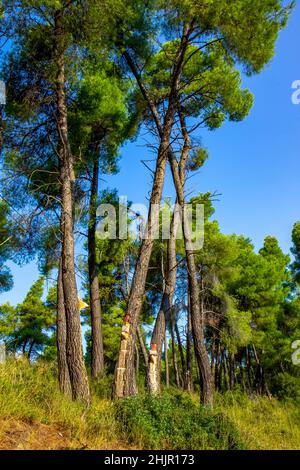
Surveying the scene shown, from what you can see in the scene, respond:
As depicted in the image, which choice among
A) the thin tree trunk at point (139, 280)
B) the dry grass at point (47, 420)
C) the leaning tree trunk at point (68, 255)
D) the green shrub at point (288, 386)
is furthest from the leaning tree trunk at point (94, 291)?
the green shrub at point (288, 386)

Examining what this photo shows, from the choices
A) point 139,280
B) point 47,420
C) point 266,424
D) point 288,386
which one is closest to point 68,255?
point 139,280

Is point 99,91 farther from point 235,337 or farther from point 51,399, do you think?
point 235,337

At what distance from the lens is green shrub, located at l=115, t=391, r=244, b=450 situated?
5469 mm

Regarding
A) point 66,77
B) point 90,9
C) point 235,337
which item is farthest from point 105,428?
point 235,337

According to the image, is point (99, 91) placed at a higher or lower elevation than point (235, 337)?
higher

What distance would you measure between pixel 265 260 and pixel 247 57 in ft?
46.7

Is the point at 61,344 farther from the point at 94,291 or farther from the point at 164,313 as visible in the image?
the point at 94,291

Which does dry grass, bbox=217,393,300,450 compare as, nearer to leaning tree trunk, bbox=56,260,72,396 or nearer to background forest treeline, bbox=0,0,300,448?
background forest treeline, bbox=0,0,300,448

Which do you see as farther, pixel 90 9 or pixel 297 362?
pixel 297 362

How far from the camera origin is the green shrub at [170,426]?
5.47 metres

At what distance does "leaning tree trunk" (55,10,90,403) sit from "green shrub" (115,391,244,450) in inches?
39.9

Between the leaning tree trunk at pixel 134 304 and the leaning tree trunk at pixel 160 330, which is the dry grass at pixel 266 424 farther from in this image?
the leaning tree trunk at pixel 134 304

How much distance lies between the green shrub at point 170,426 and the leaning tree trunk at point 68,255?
1.01 metres

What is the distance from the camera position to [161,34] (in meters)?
9.79
